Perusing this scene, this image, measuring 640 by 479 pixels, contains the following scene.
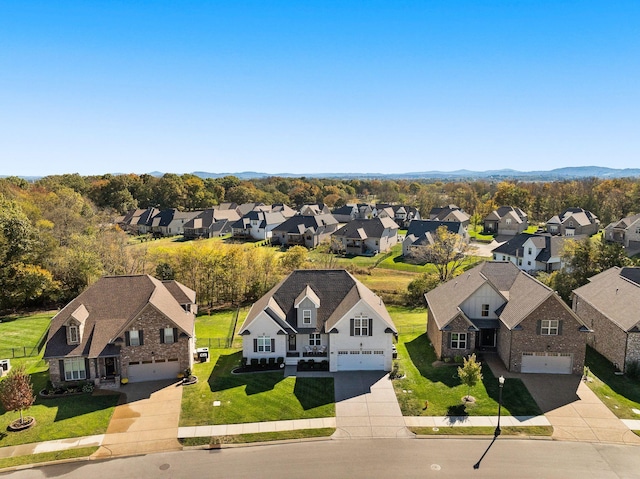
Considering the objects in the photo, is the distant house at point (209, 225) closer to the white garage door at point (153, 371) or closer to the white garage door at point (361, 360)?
the white garage door at point (153, 371)

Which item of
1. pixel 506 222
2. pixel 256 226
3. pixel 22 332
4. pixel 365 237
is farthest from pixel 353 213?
pixel 22 332

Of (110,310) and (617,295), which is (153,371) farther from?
(617,295)

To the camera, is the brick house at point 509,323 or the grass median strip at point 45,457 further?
the brick house at point 509,323

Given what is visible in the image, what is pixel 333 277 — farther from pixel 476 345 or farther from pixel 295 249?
pixel 295 249

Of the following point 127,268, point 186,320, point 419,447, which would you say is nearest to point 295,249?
point 127,268

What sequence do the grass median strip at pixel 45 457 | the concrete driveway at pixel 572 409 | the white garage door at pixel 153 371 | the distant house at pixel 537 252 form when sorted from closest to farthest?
the grass median strip at pixel 45 457 → the concrete driveway at pixel 572 409 → the white garage door at pixel 153 371 → the distant house at pixel 537 252

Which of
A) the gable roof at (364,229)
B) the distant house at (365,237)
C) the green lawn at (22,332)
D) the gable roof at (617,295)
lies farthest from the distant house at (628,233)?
the green lawn at (22,332)

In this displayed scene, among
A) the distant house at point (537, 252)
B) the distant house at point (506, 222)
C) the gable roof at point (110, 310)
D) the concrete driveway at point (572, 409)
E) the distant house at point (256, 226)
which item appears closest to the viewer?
the concrete driveway at point (572, 409)
